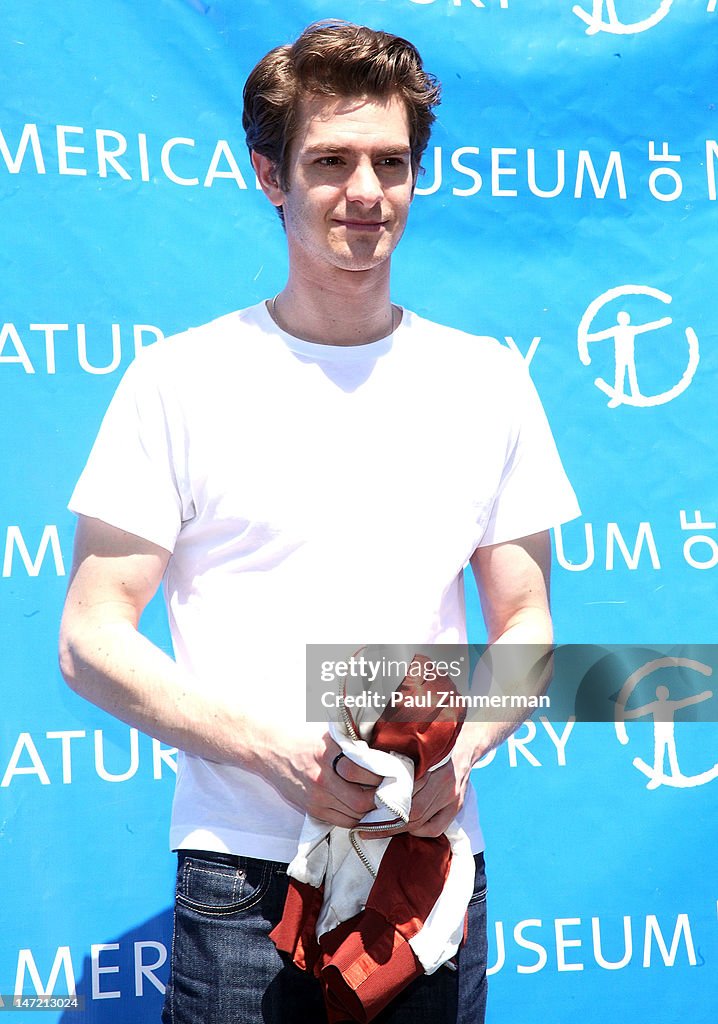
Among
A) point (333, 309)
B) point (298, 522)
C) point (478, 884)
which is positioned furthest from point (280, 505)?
point (478, 884)

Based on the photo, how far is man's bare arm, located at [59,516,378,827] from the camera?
4.29 ft

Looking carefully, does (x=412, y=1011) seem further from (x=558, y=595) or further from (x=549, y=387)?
(x=549, y=387)

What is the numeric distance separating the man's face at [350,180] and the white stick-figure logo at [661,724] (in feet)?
3.48

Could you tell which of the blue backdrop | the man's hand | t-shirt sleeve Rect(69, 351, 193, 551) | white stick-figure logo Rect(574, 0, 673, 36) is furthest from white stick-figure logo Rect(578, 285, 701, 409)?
the man's hand

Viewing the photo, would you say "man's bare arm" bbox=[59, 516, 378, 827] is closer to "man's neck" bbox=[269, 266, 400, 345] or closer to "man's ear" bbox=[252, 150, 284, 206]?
"man's neck" bbox=[269, 266, 400, 345]

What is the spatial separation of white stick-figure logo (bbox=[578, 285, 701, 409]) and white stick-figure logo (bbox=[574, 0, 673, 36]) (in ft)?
1.64

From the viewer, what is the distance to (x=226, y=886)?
1383mm

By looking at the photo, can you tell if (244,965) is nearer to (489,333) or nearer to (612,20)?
(489,333)

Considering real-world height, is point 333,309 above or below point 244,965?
above

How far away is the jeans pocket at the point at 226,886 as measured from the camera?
54.2 inches

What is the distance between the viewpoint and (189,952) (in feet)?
4.62

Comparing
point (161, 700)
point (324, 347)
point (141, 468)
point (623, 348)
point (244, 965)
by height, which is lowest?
point (244, 965)

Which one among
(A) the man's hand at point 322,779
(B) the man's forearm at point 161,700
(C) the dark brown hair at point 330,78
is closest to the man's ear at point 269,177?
(C) the dark brown hair at point 330,78

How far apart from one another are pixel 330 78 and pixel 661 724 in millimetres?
1337
